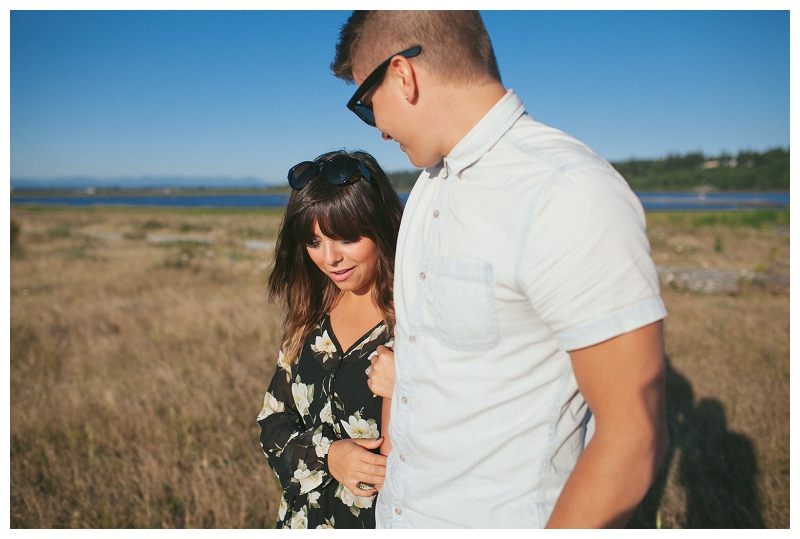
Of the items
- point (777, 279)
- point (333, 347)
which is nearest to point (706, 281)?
point (777, 279)

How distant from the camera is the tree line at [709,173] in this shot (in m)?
106

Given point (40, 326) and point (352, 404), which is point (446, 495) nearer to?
point (352, 404)

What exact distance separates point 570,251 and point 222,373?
5187mm

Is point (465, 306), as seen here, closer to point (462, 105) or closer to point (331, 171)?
point (462, 105)

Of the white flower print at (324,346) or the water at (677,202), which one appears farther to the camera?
the water at (677,202)

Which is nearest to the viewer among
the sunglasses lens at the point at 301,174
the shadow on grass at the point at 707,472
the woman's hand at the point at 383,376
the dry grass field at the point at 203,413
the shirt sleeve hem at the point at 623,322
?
the shirt sleeve hem at the point at 623,322

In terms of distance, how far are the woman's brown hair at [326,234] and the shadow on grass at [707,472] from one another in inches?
98.6

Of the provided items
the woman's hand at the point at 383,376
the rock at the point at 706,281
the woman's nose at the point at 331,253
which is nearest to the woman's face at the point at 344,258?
the woman's nose at the point at 331,253

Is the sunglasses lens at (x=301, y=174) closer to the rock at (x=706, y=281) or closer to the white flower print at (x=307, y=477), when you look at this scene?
the white flower print at (x=307, y=477)

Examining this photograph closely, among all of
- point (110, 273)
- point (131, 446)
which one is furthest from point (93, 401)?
point (110, 273)

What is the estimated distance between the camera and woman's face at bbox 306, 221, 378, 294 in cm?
191

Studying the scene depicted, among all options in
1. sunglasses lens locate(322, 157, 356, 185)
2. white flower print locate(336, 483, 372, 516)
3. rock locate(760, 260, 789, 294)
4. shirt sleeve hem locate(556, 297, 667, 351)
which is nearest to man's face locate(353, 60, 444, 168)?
shirt sleeve hem locate(556, 297, 667, 351)

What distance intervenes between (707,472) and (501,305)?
3661 mm

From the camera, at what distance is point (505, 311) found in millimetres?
998
